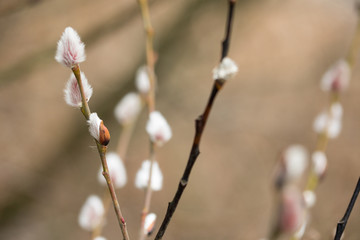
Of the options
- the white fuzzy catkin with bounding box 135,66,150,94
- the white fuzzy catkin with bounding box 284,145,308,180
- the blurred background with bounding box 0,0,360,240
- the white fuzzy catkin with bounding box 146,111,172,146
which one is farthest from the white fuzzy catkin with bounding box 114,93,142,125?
the blurred background with bounding box 0,0,360,240

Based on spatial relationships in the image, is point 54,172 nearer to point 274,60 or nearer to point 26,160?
point 26,160

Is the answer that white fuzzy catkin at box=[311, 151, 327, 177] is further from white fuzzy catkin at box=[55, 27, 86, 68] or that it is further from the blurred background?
the blurred background

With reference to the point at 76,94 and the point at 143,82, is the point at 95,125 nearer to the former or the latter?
the point at 76,94

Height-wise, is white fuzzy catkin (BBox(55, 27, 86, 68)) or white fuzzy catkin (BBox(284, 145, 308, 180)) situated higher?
white fuzzy catkin (BBox(55, 27, 86, 68))

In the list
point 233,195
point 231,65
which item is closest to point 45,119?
point 233,195

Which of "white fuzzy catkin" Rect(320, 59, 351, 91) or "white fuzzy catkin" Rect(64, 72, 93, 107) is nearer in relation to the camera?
"white fuzzy catkin" Rect(64, 72, 93, 107)

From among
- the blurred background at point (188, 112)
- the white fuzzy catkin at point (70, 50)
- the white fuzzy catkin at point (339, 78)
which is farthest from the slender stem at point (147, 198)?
the blurred background at point (188, 112)
